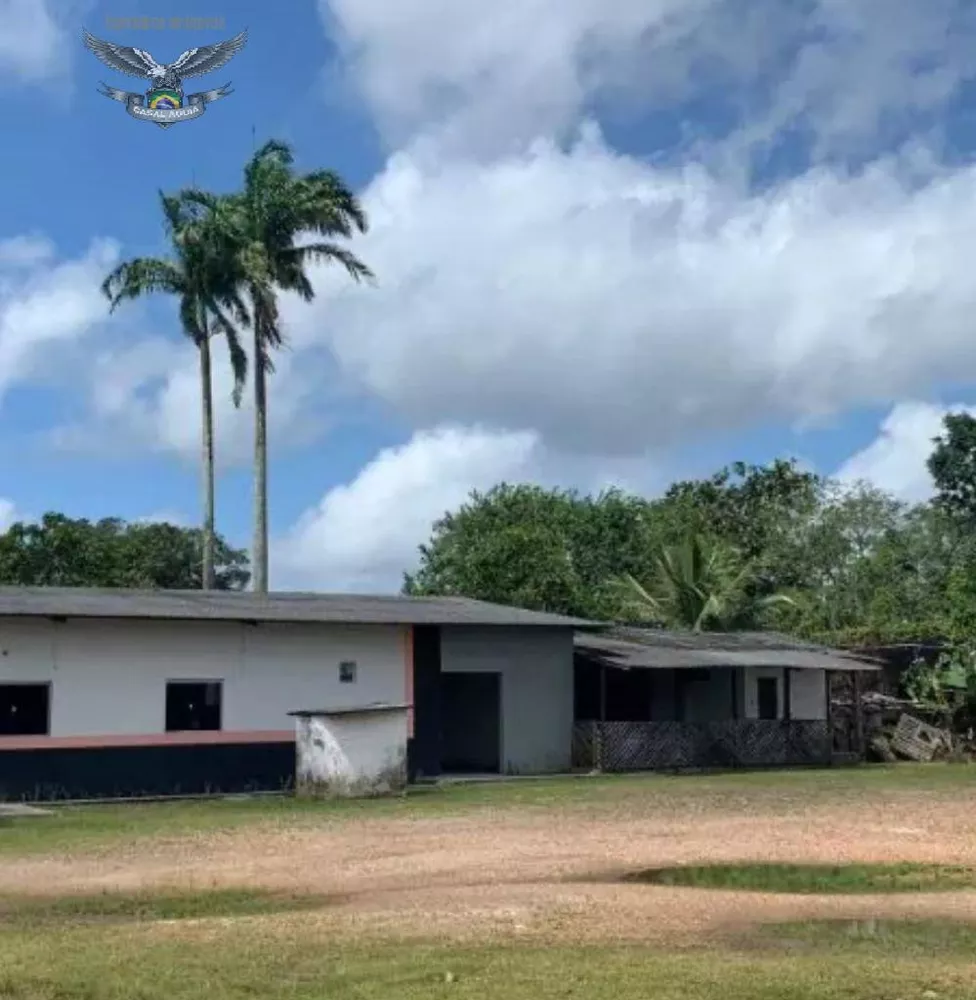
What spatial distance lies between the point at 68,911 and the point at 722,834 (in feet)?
26.7

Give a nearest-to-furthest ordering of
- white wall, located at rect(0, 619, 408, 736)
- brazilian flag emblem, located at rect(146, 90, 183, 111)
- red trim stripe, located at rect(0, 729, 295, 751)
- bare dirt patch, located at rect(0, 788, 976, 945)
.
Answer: bare dirt patch, located at rect(0, 788, 976, 945) < red trim stripe, located at rect(0, 729, 295, 751) < white wall, located at rect(0, 619, 408, 736) < brazilian flag emblem, located at rect(146, 90, 183, 111)

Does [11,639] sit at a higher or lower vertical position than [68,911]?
higher

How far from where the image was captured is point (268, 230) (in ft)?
129

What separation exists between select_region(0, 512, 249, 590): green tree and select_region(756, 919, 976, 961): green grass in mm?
31446

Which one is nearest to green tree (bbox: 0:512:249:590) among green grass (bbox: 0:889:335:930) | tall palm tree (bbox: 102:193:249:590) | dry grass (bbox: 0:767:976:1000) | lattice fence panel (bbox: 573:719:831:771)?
tall palm tree (bbox: 102:193:249:590)

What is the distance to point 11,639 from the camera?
25.3m

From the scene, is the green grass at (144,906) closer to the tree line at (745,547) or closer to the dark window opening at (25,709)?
the dark window opening at (25,709)

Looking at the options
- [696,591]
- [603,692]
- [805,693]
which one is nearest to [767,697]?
[805,693]

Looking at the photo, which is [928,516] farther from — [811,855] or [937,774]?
[811,855]

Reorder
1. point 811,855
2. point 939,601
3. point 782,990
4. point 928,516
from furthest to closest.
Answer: point 928,516 → point 939,601 → point 811,855 → point 782,990

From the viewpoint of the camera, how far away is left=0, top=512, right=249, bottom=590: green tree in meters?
47.7

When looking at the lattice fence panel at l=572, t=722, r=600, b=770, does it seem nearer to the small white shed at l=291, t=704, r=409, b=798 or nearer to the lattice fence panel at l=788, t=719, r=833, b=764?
the lattice fence panel at l=788, t=719, r=833, b=764

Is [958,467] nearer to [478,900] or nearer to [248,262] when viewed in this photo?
[248,262]

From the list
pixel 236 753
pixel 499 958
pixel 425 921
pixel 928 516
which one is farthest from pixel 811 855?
pixel 928 516
